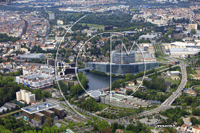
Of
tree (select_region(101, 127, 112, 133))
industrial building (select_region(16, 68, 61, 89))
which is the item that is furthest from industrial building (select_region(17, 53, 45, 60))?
tree (select_region(101, 127, 112, 133))

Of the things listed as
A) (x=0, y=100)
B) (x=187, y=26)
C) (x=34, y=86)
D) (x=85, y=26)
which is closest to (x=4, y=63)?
(x=34, y=86)

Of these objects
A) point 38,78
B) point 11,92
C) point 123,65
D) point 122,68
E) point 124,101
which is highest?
point 123,65

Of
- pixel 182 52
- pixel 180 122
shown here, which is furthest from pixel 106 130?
pixel 182 52

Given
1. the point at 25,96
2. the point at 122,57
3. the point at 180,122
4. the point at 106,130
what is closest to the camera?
the point at 106,130

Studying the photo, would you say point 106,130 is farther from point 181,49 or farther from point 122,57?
point 181,49

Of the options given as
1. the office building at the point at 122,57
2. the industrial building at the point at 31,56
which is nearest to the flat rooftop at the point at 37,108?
the office building at the point at 122,57

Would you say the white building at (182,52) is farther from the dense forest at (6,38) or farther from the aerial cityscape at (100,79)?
the dense forest at (6,38)
